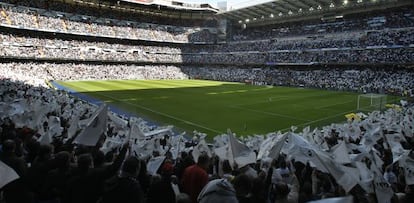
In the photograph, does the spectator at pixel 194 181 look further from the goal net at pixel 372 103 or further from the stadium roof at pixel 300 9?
the stadium roof at pixel 300 9

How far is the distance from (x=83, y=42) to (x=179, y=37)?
2279 centimetres

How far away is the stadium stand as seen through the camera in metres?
4.70

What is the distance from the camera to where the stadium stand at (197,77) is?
4699 mm

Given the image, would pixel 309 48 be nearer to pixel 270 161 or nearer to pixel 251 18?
pixel 251 18

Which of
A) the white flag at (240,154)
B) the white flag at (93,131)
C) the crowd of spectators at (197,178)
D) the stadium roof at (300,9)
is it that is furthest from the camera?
the stadium roof at (300,9)

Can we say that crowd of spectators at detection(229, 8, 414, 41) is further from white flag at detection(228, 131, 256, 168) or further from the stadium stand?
white flag at detection(228, 131, 256, 168)

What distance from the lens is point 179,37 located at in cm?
7631

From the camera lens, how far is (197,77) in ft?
228

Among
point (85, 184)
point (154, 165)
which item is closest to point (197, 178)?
point (154, 165)

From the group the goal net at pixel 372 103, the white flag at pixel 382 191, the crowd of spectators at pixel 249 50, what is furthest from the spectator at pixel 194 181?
the crowd of spectators at pixel 249 50

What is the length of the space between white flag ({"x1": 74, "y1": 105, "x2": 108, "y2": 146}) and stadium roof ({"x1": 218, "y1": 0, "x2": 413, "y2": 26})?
5487 centimetres

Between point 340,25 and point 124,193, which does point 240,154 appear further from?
point 340,25

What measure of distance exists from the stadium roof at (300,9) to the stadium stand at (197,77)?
1.11 ft

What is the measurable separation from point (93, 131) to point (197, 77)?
63413 millimetres
